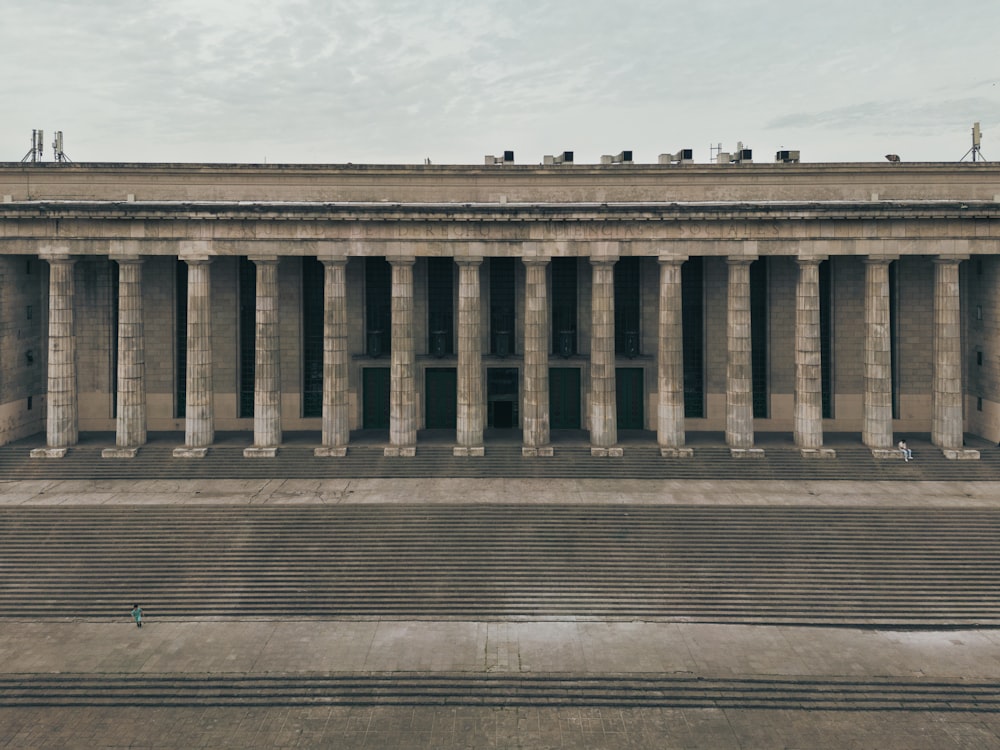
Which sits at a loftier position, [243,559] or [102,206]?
[102,206]

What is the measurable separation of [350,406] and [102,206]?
19.3 m

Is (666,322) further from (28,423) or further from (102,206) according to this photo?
(28,423)

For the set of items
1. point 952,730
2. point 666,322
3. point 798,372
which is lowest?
point 952,730

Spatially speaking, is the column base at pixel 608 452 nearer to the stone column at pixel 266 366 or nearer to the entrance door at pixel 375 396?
the entrance door at pixel 375 396

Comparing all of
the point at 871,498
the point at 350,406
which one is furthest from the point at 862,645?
the point at 350,406

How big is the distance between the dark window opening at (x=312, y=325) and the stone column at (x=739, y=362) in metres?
26.4

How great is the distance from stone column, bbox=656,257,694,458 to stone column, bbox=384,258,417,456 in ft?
50.5

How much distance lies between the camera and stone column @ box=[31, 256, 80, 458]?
47.2 meters

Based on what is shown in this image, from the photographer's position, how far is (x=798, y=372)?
4784 cm

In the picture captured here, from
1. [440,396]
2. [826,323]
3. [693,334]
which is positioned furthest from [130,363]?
[826,323]

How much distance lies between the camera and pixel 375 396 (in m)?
52.9

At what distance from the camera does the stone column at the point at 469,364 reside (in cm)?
4778

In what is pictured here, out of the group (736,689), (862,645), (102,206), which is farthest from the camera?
(102,206)

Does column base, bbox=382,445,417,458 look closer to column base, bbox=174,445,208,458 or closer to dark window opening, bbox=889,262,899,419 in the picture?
column base, bbox=174,445,208,458
